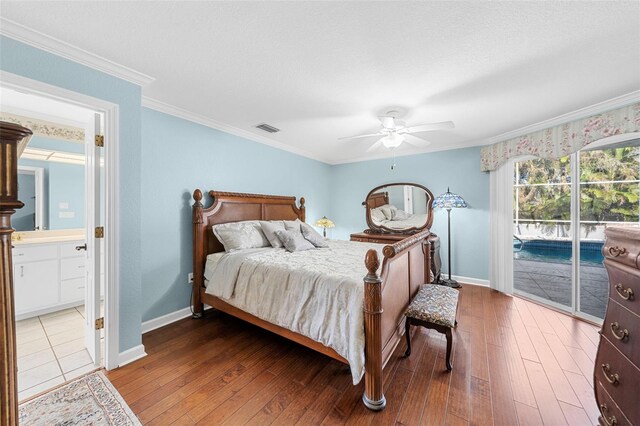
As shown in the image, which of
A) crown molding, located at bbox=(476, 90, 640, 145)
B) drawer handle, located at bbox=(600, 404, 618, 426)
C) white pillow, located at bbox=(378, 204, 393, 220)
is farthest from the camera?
white pillow, located at bbox=(378, 204, 393, 220)

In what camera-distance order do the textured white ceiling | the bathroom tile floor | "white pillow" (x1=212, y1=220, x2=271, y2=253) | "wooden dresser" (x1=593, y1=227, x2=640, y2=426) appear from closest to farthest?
"wooden dresser" (x1=593, y1=227, x2=640, y2=426) → the textured white ceiling → the bathroom tile floor → "white pillow" (x1=212, y1=220, x2=271, y2=253)

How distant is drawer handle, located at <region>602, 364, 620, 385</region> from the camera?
1199mm

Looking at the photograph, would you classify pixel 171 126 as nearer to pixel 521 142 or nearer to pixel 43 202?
pixel 43 202

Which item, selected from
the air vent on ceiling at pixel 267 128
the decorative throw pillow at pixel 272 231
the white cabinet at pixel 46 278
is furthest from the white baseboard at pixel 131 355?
the air vent on ceiling at pixel 267 128

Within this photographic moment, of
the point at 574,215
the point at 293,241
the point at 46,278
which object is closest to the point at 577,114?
the point at 574,215

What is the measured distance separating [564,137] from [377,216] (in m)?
→ 2.81

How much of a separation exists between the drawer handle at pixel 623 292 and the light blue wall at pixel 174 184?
11.6 feet

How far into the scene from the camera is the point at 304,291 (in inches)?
78.0

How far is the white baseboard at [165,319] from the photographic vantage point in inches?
104

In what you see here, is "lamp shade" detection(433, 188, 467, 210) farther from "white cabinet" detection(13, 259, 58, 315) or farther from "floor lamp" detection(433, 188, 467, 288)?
"white cabinet" detection(13, 259, 58, 315)

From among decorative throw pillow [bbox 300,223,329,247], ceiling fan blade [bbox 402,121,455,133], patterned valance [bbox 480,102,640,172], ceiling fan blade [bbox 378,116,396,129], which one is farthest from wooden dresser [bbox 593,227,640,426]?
decorative throw pillow [bbox 300,223,329,247]

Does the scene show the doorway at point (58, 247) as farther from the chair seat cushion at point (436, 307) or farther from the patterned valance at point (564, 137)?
the patterned valance at point (564, 137)

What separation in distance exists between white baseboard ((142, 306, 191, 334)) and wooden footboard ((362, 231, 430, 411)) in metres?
2.29

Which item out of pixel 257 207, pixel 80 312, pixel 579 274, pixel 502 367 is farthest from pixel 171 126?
pixel 579 274
